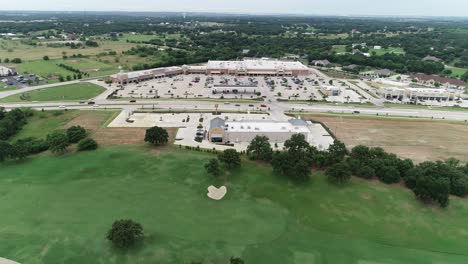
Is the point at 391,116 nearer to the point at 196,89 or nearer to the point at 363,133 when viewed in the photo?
the point at 363,133

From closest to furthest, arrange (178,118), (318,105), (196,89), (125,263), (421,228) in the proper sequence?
(125,263), (421,228), (178,118), (318,105), (196,89)

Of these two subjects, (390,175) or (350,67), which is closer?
(390,175)

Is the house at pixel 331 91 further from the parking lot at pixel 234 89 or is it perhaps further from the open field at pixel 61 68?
the open field at pixel 61 68

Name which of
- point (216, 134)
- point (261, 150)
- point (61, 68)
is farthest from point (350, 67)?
point (61, 68)

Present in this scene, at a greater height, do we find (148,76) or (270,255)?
(148,76)

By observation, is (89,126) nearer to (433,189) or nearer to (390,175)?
(390,175)

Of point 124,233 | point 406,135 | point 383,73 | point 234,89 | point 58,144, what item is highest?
point 383,73

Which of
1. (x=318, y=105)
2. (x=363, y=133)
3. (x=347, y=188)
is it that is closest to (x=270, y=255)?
(x=347, y=188)
